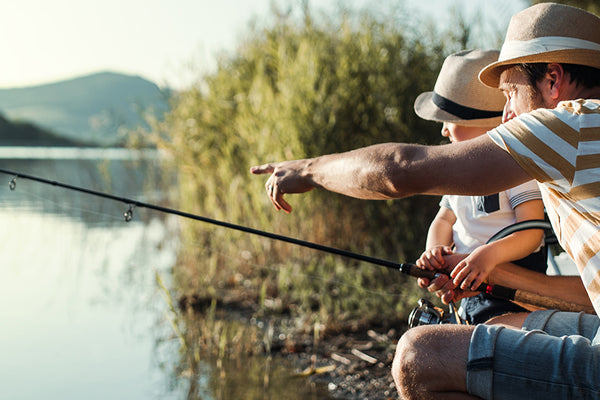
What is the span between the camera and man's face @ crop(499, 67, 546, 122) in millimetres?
1882

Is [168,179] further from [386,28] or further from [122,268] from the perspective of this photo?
[386,28]

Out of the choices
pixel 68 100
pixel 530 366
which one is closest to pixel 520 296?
pixel 530 366

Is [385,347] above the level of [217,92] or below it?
below

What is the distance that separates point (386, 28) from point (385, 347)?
262 cm

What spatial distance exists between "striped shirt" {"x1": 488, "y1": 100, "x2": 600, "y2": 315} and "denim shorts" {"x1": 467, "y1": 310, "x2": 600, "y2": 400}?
0.48 ft

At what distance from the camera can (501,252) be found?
87.9 inches

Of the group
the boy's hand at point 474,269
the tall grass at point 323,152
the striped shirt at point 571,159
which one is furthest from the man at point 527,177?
the tall grass at point 323,152

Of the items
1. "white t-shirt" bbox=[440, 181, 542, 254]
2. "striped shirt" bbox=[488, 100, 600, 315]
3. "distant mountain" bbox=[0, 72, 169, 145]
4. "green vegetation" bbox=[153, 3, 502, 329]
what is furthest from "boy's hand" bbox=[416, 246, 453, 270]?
"distant mountain" bbox=[0, 72, 169, 145]

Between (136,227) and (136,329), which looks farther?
(136,227)

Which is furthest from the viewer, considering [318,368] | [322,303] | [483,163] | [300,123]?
[300,123]

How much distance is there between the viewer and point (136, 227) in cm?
924

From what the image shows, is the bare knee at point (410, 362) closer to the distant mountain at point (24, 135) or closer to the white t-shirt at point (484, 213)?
the white t-shirt at point (484, 213)

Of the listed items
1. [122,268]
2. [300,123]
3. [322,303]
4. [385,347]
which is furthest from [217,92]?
[385,347]

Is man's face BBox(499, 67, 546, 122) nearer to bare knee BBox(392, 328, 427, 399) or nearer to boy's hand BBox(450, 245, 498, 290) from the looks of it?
boy's hand BBox(450, 245, 498, 290)
